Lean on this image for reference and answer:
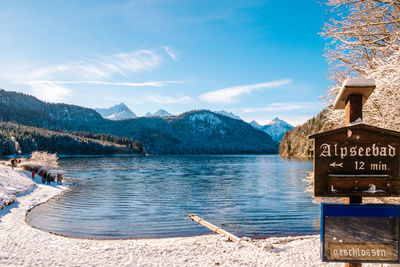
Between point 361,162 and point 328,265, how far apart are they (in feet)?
23.3

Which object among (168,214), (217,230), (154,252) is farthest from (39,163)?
(154,252)

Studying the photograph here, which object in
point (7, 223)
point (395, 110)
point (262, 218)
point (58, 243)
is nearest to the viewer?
point (395, 110)

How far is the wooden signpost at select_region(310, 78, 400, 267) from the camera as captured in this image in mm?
6398

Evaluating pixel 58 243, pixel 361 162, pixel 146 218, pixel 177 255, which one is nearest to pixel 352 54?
pixel 361 162

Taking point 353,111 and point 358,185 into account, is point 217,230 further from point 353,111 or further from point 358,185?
point 353,111

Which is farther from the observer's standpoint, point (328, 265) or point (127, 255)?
point (127, 255)

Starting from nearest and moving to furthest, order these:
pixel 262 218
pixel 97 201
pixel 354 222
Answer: pixel 354 222, pixel 262 218, pixel 97 201

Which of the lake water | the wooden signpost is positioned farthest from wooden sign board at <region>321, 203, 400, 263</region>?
the lake water

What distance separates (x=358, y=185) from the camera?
6.55m

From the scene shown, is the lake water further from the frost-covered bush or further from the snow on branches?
the frost-covered bush

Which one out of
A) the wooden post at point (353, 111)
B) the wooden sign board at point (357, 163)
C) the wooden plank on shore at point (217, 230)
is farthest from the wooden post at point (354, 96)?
the wooden plank on shore at point (217, 230)

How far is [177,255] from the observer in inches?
544

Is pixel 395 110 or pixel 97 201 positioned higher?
pixel 395 110

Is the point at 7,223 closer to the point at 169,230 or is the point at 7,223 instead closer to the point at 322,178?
the point at 169,230
